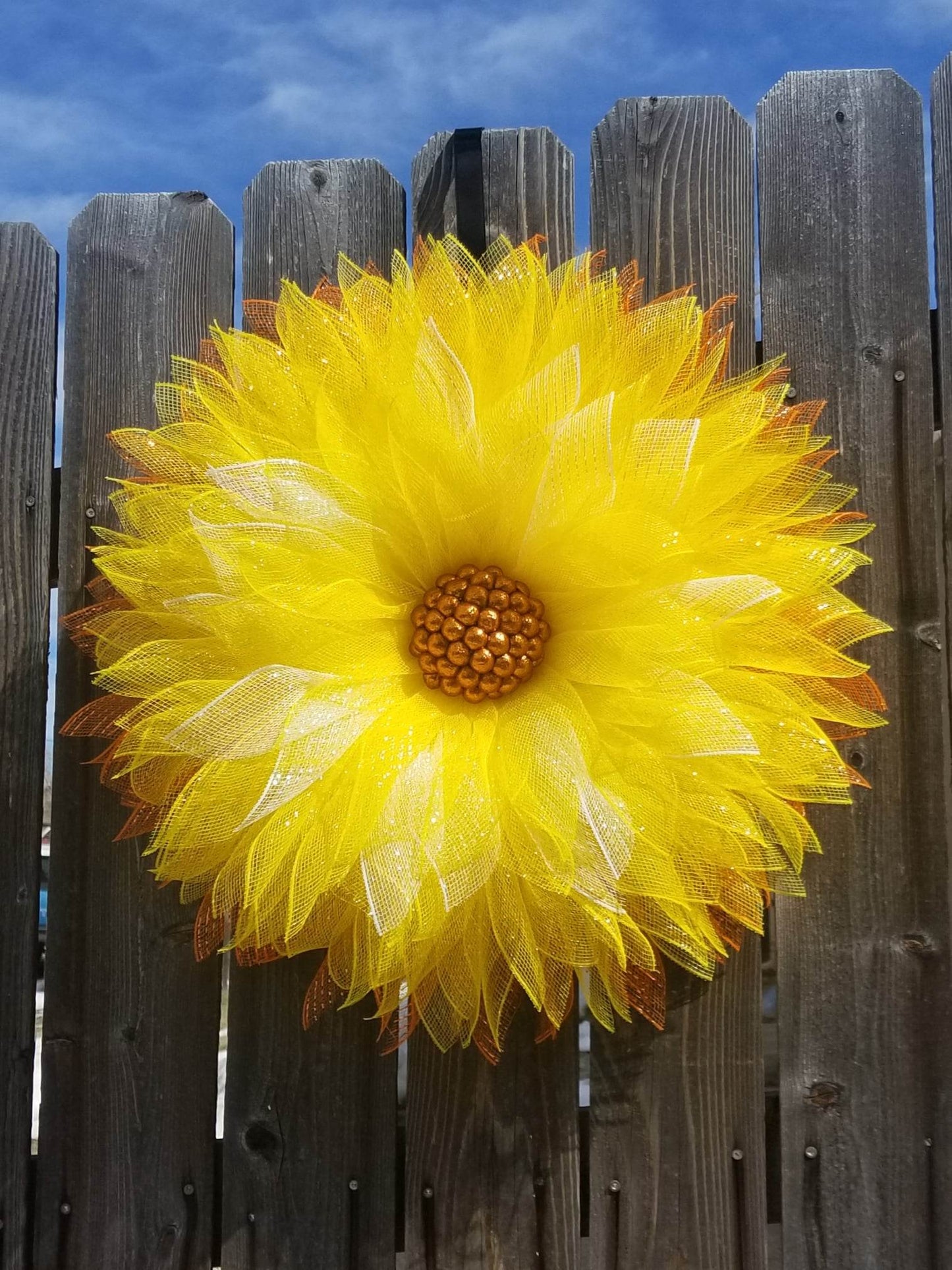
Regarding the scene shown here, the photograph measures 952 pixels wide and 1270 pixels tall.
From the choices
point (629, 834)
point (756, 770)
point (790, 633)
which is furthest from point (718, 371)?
point (629, 834)

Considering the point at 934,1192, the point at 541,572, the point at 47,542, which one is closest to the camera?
the point at 541,572

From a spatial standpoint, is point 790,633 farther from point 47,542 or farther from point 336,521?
point 47,542

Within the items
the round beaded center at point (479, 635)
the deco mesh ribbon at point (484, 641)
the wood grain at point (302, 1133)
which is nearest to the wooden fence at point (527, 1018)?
the wood grain at point (302, 1133)

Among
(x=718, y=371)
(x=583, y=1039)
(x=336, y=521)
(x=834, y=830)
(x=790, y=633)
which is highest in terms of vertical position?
(x=718, y=371)

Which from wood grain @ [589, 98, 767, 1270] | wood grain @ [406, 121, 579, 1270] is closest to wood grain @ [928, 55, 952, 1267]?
wood grain @ [589, 98, 767, 1270]

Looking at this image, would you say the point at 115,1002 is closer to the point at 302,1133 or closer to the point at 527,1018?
the point at 302,1133
